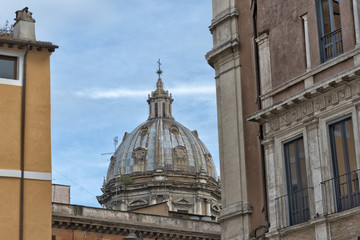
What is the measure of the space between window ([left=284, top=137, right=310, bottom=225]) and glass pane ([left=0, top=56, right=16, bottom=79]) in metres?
8.84

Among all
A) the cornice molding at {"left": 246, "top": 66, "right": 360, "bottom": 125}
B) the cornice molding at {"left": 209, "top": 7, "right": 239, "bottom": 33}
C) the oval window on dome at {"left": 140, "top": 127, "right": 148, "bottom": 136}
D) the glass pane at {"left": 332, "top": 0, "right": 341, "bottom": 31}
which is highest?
the oval window on dome at {"left": 140, "top": 127, "right": 148, "bottom": 136}

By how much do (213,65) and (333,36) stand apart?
5.67 metres

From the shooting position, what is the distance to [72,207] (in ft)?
179

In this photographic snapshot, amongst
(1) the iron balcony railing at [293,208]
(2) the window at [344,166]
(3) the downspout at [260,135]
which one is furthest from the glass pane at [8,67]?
(2) the window at [344,166]

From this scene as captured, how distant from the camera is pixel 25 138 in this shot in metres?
25.8

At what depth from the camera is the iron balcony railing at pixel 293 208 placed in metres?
22.1

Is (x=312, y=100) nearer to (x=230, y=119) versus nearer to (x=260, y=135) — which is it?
(x=260, y=135)

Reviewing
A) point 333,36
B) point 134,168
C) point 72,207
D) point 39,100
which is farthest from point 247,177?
point 134,168

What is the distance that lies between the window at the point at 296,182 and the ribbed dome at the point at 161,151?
86738mm

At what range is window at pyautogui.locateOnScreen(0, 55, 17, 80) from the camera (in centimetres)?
2634

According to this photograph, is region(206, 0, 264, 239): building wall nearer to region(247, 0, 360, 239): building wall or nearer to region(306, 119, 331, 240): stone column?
region(247, 0, 360, 239): building wall

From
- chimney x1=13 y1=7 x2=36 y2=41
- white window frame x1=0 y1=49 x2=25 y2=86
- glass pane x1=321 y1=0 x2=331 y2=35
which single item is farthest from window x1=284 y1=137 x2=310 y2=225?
chimney x1=13 y1=7 x2=36 y2=41

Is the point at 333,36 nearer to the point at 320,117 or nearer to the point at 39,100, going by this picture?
the point at 320,117

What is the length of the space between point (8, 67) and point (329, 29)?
10.0 m
